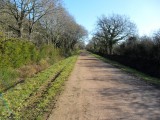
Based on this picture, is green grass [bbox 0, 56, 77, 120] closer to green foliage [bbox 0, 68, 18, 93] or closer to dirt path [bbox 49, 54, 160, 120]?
dirt path [bbox 49, 54, 160, 120]

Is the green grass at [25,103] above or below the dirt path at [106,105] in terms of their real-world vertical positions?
below

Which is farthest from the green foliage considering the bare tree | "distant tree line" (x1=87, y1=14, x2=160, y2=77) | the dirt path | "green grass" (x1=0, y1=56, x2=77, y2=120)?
the bare tree

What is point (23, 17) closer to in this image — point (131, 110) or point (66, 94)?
point (66, 94)

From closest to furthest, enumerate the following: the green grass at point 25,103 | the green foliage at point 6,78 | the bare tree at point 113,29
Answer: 1. the green grass at point 25,103
2. the green foliage at point 6,78
3. the bare tree at point 113,29

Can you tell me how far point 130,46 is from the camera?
51688 mm

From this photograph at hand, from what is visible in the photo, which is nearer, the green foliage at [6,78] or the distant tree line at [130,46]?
the green foliage at [6,78]

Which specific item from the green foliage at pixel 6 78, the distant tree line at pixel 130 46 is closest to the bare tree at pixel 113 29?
the distant tree line at pixel 130 46

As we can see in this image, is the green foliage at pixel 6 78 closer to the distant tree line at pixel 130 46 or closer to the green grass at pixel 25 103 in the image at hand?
the green grass at pixel 25 103

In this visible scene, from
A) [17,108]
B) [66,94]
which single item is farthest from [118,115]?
[66,94]

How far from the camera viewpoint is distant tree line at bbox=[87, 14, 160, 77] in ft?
120

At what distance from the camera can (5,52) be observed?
17266mm

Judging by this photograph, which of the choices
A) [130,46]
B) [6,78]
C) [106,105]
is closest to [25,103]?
[106,105]

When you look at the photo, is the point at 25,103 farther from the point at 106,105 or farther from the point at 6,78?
the point at 6,78

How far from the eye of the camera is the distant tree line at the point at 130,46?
36594 millimetres
